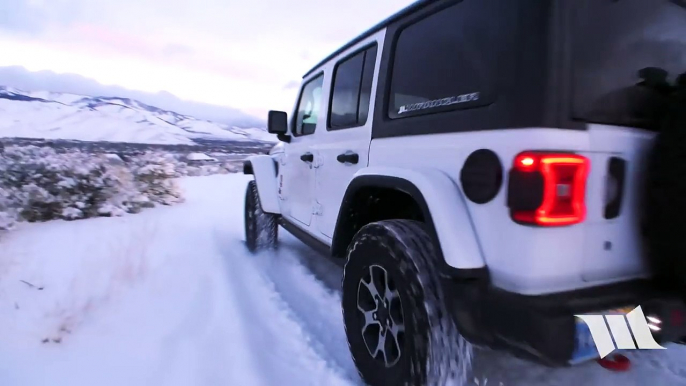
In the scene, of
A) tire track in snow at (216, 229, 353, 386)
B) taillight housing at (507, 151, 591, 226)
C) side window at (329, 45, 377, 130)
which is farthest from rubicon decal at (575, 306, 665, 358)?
side window at (329, 45, 377, 130)

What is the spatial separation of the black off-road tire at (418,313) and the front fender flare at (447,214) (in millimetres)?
132

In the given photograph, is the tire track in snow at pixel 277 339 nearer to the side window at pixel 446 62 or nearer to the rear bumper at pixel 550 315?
the rear bumper at pixel 550 315

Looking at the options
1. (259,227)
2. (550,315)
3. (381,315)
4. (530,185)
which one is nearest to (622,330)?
(550,315)

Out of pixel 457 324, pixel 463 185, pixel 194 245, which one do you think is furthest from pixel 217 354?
pixel 194 245

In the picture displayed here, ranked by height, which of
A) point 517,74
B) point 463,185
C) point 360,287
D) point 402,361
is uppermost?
point 517,74

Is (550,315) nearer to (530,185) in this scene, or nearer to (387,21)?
(530,185)

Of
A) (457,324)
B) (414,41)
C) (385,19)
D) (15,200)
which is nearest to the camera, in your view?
(457,324)

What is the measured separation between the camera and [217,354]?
2.29m

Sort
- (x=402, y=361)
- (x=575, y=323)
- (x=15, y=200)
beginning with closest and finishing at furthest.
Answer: (x=575, y=323) < (x=402, y=361) < (x=15, y=200)

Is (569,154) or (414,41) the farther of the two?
(414,41)

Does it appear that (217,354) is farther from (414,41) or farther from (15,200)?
(15,200)

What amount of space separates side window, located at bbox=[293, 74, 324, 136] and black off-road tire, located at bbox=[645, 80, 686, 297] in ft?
7.83

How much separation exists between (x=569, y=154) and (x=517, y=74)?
1.08 ft

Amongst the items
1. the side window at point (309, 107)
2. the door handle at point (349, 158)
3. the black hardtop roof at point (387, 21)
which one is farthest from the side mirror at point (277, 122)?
the door handle at point (349, 158)
